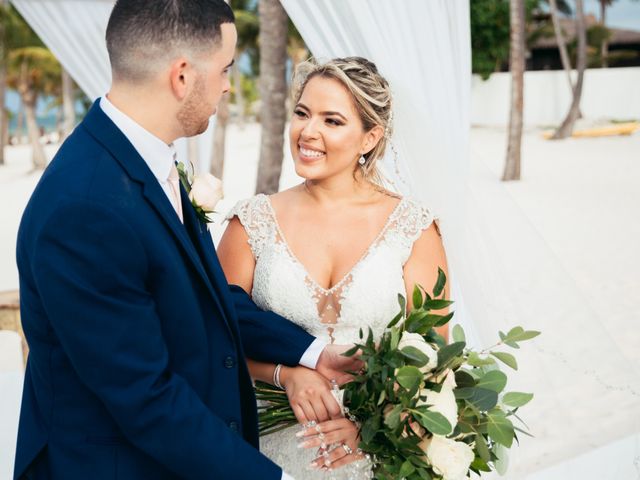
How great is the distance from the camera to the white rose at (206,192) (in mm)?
2264

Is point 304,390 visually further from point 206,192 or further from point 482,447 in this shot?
point 206,192

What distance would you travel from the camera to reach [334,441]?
2.12 m

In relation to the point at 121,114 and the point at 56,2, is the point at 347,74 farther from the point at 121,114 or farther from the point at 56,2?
the point at 56,2

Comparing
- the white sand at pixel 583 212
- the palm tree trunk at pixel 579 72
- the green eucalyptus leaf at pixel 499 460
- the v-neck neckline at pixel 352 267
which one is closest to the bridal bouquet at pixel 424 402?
the green eucalyptus leaf at pixel 499 460

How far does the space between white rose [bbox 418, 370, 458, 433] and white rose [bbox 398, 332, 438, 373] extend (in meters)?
0.06

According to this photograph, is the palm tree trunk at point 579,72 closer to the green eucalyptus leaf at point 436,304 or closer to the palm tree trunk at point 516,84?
the palm tree trunk at point 516,84

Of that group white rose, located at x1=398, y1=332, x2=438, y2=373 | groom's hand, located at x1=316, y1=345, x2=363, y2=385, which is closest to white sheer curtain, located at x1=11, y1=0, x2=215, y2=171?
groom's hand, located at x1=316, y1=345, x2=363, y2=385

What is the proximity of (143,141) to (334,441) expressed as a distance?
3.51 feet

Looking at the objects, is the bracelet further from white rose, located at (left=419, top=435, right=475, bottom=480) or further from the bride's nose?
the bride's nose

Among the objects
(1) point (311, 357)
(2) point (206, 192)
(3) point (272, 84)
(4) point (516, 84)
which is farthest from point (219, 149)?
(1) point (311, 357)

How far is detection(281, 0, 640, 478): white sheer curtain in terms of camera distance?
135 inches

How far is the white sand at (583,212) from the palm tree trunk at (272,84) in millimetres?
1847

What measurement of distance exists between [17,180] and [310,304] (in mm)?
25794

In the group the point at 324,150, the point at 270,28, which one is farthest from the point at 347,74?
the point at 270,28
